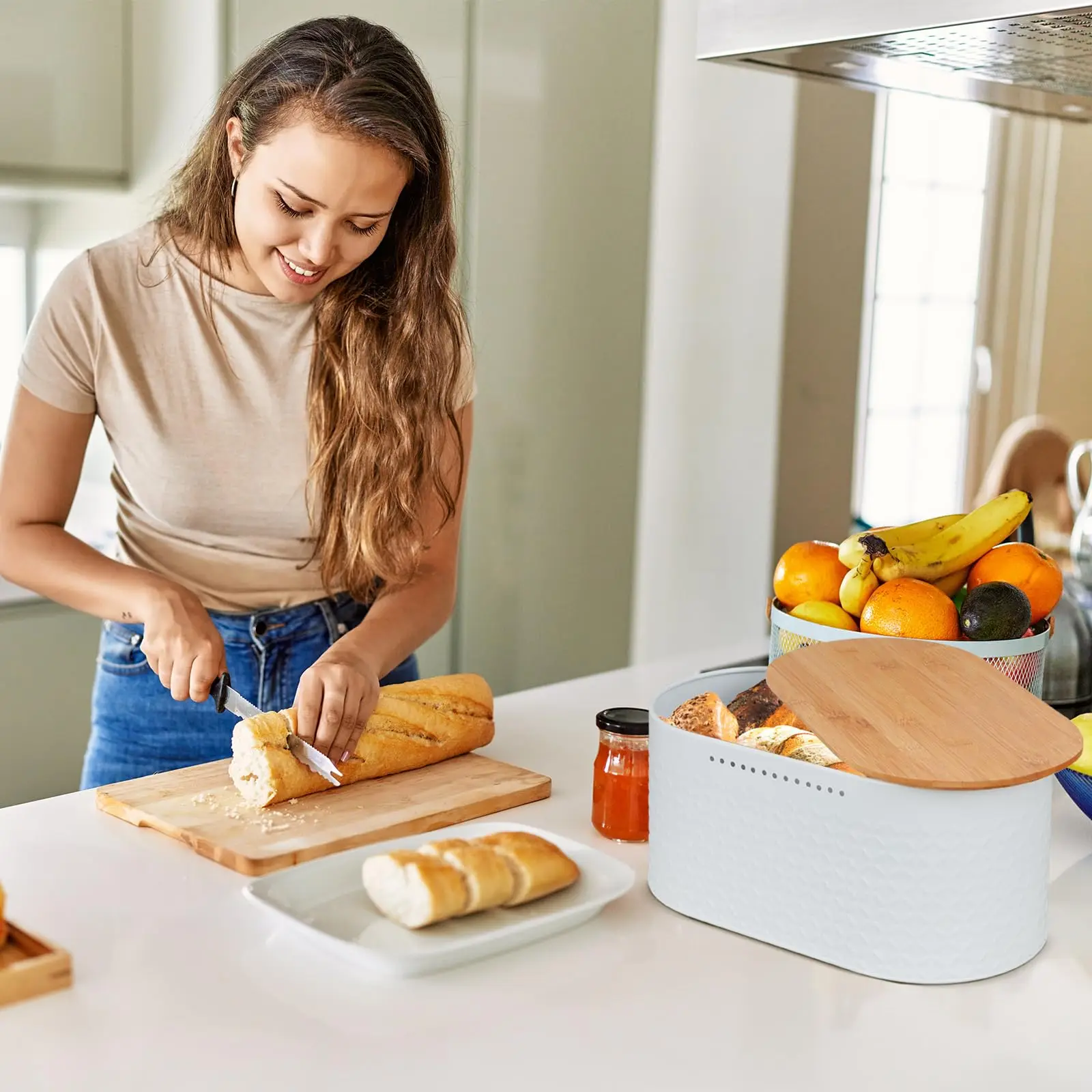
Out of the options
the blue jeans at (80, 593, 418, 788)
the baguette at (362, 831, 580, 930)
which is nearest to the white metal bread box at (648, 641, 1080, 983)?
the baguette at (362, 831, 580, 930)

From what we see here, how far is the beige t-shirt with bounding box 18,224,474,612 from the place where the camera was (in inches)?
61.4

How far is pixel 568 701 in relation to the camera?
5.41ft

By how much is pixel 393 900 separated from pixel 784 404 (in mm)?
1973

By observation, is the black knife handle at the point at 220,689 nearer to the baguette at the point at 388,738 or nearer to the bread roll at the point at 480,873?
the baguette at the point at 388,738

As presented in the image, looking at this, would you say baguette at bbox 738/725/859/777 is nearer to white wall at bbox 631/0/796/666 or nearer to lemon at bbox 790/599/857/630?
lemon at bbox 790/599/857/630

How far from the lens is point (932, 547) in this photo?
135cm

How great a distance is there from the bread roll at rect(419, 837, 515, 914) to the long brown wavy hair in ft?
2.19

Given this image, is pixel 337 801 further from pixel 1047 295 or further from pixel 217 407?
pixel 1047 295

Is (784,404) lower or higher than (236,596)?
higher

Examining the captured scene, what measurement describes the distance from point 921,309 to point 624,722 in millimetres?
3483

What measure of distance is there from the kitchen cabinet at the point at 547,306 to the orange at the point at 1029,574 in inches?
63.8

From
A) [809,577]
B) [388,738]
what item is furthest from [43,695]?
[809,577]

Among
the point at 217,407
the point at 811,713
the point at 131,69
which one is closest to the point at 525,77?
the point at 131,69

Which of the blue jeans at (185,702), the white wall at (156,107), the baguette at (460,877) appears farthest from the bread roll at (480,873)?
the white wall at (156,107)
